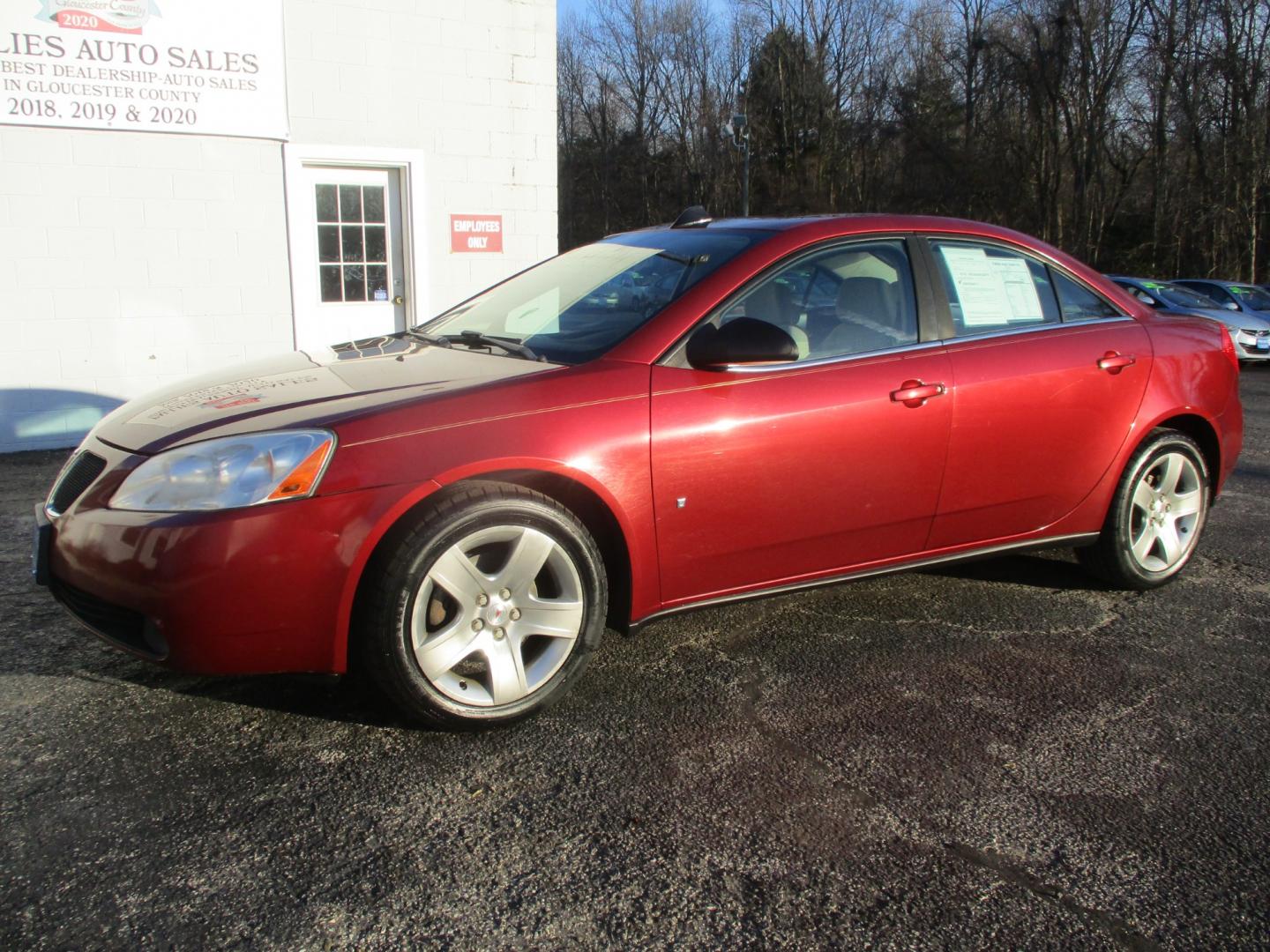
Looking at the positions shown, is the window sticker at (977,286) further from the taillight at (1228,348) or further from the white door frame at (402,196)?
the white door frame at (402,196)

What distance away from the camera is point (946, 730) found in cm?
293

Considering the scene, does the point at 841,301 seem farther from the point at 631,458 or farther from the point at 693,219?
the point at 631,458

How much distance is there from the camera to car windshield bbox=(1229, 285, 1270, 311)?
17.0 m

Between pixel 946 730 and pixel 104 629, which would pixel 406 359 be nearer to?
pixel 104 629

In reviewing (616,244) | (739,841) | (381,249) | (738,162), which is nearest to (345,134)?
(381,249)

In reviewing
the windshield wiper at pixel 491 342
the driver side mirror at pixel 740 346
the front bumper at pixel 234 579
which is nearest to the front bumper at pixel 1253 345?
the driver side mirror at pixel 740 346

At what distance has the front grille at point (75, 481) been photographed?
2926 millimetres

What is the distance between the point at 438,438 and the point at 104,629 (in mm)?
1028

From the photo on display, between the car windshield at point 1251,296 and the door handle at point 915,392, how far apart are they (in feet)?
53.8

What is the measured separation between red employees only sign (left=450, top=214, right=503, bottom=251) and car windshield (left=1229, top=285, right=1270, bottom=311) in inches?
544

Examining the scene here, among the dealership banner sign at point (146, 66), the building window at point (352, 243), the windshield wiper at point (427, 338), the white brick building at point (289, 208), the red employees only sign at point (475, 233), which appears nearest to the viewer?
the windshield wiper at point (427, 338)

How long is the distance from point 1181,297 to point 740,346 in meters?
16.3

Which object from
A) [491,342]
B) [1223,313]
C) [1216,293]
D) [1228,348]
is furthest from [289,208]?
[1216,293]

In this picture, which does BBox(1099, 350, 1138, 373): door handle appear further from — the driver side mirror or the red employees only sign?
the red employees only sign
